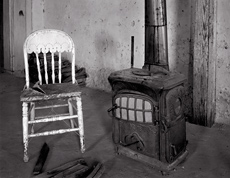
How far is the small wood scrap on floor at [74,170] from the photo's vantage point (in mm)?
1939

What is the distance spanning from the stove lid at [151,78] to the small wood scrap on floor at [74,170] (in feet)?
2.08

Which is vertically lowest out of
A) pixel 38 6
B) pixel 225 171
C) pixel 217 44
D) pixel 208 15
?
pixel 225 171

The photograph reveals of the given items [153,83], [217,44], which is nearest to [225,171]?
[153,83]

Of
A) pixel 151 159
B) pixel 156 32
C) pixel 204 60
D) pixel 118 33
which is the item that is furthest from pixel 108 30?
pixel 151 159

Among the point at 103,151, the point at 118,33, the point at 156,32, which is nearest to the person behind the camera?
the point at 156,32

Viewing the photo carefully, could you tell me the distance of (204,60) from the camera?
2754 millimetres

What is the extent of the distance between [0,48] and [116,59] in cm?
305

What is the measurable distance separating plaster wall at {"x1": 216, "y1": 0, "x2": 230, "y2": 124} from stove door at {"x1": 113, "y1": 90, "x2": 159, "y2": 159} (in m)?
1.23

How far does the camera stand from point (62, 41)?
98.6 inches

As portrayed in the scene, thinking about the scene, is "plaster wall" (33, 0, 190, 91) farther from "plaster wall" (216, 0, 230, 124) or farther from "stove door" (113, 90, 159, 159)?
"stove door" (113, 90, 159, 159)

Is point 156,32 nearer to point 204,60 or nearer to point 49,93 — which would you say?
point 204,60

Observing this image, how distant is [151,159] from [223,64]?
134 cm

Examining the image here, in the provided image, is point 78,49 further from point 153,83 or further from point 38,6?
point 153,83

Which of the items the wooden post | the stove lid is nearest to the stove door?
the stove lid
